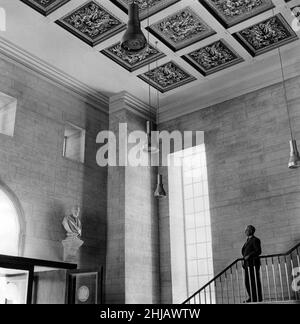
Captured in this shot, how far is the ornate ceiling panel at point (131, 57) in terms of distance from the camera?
472 inches

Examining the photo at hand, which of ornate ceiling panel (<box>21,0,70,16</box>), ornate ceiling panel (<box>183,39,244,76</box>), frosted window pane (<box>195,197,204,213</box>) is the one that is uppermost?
ornate ceiling panel (<box>183,39,244,76</box>)

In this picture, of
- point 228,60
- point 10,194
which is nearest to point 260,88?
point 228,60

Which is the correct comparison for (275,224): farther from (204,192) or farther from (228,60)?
(228,60)

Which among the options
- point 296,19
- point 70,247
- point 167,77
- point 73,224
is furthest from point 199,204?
point 296,19

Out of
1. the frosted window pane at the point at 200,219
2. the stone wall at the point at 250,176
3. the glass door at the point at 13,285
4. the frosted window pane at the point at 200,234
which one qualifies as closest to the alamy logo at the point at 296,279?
the stone wall at the point at 250,176

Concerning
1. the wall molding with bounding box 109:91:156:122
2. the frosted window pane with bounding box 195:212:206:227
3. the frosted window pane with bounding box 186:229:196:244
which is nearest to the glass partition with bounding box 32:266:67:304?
the frosted window pane with bounding box 186:229:196:244

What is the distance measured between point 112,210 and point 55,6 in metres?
5.95

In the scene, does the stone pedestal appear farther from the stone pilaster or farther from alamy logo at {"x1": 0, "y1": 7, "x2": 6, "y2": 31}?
alamy logo at {"x1": 0, "y1": 7, "x2": 6, "y2": 31}

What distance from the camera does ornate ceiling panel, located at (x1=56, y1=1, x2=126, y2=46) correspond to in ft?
34.4

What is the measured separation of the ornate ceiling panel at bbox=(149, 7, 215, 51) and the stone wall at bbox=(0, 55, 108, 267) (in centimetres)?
348

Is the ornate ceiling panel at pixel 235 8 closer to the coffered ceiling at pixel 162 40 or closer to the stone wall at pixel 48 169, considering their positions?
the coffered ceiling at pixel 162 40

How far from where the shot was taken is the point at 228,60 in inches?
493

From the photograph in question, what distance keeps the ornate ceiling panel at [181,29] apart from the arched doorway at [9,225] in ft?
18.4

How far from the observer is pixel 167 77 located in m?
13.4
